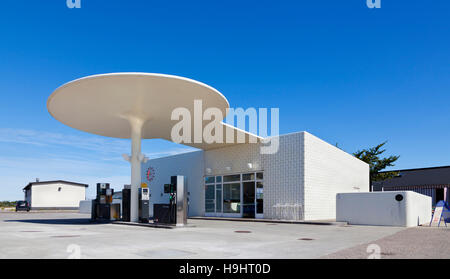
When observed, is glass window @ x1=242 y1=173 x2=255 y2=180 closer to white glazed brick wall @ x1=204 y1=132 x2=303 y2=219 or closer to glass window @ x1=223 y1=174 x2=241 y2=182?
white glazed brick wall @ x1=204 y1=132 x2=303 y2=219

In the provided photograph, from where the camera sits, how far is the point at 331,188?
2033 centimetres

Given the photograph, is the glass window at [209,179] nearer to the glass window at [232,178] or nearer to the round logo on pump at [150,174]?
the glass window at [232,178]

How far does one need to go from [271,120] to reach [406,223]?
7692 mm

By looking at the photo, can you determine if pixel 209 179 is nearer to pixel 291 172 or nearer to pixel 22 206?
pixel 291 172

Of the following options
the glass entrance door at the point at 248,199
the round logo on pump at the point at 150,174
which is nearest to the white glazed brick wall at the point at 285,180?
the glass entrance door at the point at 248,199

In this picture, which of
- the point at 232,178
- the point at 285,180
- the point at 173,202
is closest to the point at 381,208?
the point at 285,180

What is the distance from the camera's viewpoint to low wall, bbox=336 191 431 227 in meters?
15.4

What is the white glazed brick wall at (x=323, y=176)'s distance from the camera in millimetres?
18156

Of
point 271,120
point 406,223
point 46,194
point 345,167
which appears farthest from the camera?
point 46,194

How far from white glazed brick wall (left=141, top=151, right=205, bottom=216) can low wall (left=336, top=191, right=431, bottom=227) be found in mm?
9124

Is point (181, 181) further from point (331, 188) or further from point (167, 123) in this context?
point (331, 188)

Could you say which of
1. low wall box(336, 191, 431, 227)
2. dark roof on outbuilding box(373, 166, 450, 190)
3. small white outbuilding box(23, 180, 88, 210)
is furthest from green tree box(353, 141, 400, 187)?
small white outbuilding box(23, 180, 88, 210)
